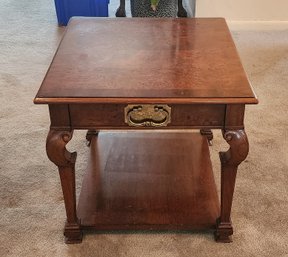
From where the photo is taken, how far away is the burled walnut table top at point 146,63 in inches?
39.2

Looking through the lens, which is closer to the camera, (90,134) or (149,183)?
(149,183)

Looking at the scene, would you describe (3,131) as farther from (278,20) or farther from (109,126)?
(278,20)

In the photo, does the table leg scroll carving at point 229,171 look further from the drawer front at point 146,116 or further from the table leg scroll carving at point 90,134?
the table leg scroll carving at point 90,134

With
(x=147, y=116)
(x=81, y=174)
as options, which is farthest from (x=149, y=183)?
(x=147, y=116)

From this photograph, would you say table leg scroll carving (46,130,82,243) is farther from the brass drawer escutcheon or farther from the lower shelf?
the brass drawer escutcheon

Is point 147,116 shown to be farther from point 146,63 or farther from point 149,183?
point 149,183

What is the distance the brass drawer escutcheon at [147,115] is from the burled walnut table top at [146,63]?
29mm

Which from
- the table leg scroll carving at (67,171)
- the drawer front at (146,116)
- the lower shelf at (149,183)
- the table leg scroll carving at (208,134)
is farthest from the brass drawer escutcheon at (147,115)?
the table leg scroll carving at (208,134)

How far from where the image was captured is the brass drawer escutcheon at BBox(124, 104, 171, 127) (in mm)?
998

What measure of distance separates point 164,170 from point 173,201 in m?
0.15

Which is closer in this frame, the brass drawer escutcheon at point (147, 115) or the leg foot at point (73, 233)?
the brass drawer escutcheon at point (147, 115)

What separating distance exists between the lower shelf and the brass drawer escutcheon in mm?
339

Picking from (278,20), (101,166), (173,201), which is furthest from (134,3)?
(173,201)

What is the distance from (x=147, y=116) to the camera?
1007 millimetres
